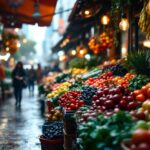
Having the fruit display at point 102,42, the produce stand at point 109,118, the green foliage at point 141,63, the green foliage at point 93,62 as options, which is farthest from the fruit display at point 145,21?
the green foliage at point 93,62

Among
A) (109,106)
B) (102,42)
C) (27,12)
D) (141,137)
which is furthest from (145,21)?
(27,12)

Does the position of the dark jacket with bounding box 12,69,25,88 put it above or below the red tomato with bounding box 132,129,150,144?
above

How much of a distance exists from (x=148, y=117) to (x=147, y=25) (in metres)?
4.52

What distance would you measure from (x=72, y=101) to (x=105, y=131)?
378 cm

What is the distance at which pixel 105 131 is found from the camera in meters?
5.30

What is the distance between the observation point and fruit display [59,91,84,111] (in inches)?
339

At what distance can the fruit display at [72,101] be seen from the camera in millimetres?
8619

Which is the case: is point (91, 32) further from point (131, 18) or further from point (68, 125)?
point (68, 125)

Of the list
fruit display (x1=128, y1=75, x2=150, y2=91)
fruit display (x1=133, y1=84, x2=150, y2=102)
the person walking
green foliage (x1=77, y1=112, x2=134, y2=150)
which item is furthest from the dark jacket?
green foliage (x1=77, y1=112, x2=134, y2=150)

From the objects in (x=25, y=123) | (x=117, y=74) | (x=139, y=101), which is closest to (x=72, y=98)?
(x=139, y=101)

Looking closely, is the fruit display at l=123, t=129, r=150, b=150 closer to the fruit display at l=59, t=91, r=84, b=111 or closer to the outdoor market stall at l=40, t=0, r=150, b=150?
the outdoor market stall at l=40, t=0, r=150, b=150

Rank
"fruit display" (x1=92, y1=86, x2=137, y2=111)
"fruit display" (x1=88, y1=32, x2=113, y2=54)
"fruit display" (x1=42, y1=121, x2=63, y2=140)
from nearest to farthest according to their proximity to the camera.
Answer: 1. "fruit display" (x1=92, y1=86, x2=137, y2=111)
2. "fruit display" (x1=42, y1=121, x2=63, y2=140)
3. "fruit display" (x1=88, y1=32, x2=113, y2=54)

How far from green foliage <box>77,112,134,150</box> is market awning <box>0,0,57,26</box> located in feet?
39.2

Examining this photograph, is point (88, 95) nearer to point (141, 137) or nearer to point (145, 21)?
point (145, 21)
